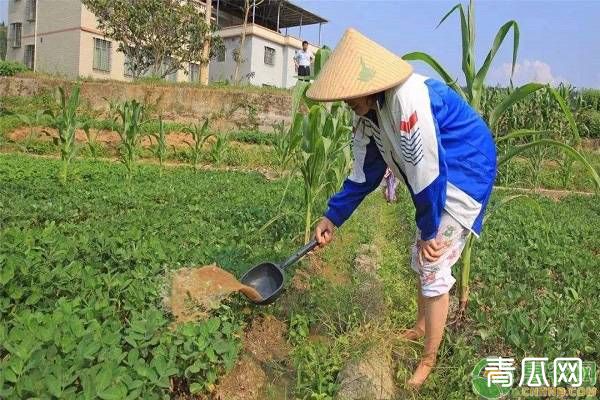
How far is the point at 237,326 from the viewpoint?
89.0 inches

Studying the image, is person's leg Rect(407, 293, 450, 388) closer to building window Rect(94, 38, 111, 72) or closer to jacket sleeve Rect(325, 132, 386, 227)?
jacket sleeve Rect(325, 132, 386, 227)

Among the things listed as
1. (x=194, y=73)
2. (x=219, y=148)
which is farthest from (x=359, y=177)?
(x=194, y=73)

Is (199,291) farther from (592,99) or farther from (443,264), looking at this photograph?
(592,99)

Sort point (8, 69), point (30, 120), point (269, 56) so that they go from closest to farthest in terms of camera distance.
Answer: point (30, 120) < point (8, 69) < point (269, 56)

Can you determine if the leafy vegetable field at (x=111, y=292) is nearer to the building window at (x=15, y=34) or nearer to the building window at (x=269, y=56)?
the building window at (x=269, y=56)

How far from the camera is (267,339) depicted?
2568mm

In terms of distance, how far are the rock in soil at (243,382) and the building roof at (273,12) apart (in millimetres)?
24555

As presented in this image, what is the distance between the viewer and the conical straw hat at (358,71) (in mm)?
1912

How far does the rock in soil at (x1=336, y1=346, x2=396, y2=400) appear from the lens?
80.7 inches

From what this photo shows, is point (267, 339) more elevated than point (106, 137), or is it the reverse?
point (106, 137)

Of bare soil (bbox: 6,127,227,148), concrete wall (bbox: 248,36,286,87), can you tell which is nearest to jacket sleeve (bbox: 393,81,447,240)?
bare soil (bbox: 6,127,227,148)

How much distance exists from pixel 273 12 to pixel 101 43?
9.79 metres

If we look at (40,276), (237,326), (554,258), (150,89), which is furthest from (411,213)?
(150,89)

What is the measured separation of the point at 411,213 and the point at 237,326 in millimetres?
3692
